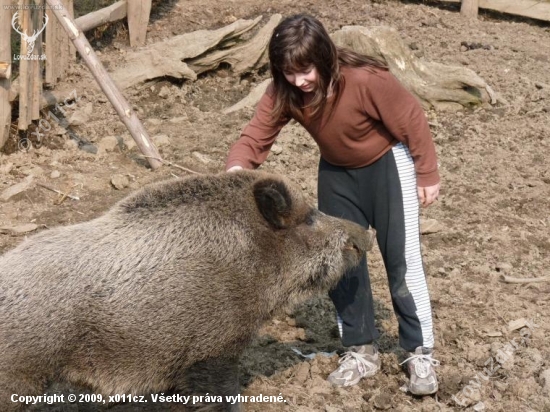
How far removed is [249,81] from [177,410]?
21.2 ft

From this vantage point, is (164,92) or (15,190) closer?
(15,190)

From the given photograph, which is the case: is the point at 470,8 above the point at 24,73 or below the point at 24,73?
above

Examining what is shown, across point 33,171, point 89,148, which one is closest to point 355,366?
point 33,171

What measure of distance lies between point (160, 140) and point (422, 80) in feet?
10.5

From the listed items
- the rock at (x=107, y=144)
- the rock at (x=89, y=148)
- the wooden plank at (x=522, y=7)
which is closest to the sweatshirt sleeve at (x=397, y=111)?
the rock at (x=107, y=144)

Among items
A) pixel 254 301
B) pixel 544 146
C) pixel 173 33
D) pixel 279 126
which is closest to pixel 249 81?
pixel 173 33

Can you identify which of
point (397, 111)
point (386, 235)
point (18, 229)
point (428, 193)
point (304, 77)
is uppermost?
point (304, 77)

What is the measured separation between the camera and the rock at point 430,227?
7199mm

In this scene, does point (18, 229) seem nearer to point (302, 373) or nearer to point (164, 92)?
point (302, 373)

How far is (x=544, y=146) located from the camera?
28.6ft

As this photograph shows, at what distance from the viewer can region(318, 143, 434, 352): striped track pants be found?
484cm

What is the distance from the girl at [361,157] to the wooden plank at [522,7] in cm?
848

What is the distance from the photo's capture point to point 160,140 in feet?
28.3

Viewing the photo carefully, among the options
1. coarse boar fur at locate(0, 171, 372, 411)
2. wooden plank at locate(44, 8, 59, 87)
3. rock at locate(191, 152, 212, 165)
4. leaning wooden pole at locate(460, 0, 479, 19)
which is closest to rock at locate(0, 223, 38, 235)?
rock at locate(191, 152, 212, 165)
